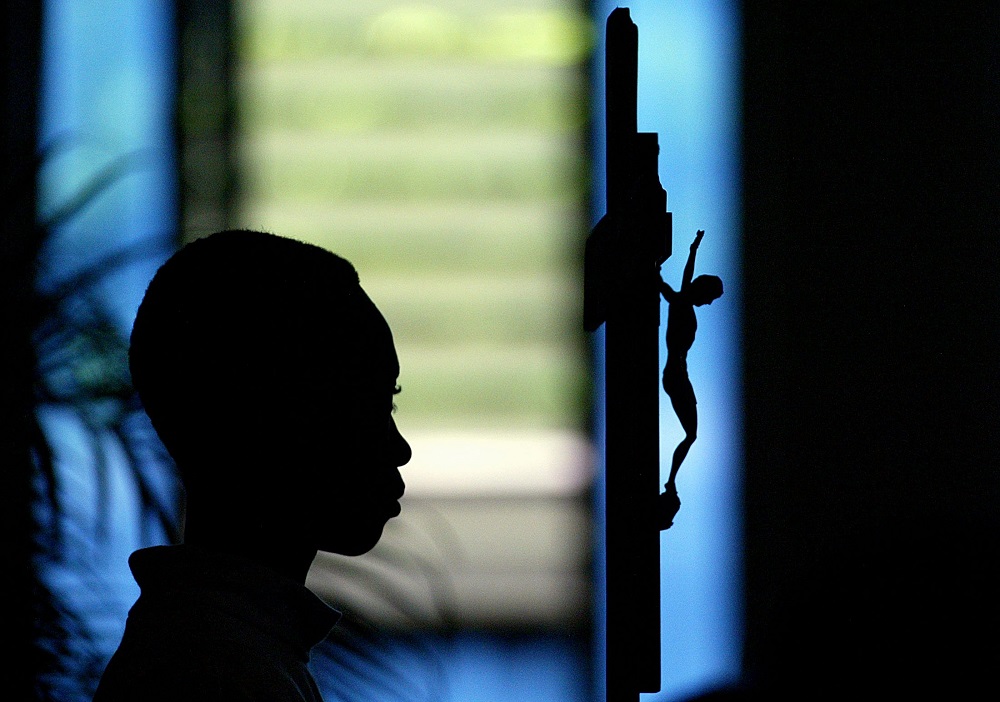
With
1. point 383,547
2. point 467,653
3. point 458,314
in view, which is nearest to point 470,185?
point 458,314

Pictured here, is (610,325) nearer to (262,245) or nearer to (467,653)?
(262,245)

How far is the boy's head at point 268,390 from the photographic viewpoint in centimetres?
71

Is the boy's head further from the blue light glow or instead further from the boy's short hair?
the blue light glow

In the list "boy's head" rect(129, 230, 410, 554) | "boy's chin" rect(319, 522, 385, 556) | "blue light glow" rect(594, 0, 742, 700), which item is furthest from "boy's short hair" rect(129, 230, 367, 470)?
"blue light glow" rect(594, 0, 742, 700)

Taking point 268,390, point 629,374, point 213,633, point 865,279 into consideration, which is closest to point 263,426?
point 268,390

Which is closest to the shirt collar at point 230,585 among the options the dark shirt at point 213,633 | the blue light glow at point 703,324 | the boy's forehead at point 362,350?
the dark shirt at point 213,633

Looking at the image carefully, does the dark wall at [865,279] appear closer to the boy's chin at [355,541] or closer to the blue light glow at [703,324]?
the blue light glow at [703,324]

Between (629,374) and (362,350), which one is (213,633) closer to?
(362,350)

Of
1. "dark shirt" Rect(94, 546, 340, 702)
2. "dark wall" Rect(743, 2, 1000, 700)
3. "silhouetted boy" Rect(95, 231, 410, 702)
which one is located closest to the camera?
"dark shirt" Rect(94, 546, 340, 702)

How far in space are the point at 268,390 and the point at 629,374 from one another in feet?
0.86

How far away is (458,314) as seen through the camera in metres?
1.99

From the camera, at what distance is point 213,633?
0.64m

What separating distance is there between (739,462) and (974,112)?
A: 82 cm

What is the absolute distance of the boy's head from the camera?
707 millimetres
